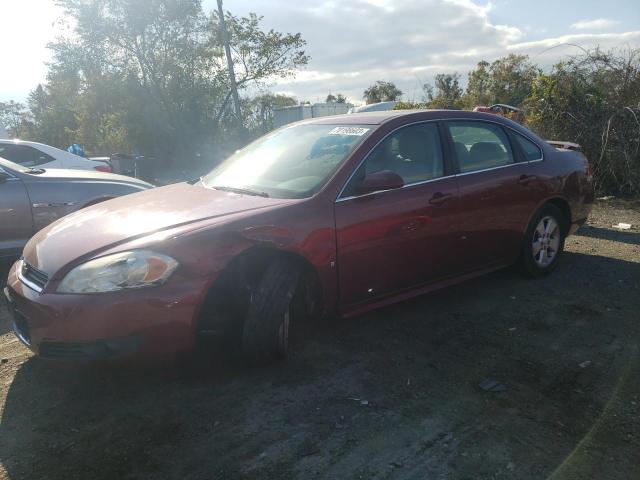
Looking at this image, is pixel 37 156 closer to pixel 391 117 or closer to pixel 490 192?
pixel 391 117

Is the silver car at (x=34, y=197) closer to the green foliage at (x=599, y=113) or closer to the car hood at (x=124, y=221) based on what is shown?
the car hood at (x=124, y=221)

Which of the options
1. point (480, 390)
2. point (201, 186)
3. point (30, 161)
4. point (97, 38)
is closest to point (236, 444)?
point (480, 390)

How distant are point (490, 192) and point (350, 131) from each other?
1295 millimetres

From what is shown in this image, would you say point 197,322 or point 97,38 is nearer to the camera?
point 197,322

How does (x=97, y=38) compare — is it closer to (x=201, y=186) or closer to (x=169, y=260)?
(x=201, y=186)

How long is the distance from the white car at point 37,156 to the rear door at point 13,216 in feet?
6.06

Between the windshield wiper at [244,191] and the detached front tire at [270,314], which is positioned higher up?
the windshield wiper at [244,191]

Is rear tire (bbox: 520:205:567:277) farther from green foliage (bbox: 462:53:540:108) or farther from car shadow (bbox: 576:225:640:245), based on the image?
green foliage (bbox: 462:53:540:108)

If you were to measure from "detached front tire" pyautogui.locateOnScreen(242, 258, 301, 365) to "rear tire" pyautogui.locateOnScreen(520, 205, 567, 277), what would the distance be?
2543 millimetres

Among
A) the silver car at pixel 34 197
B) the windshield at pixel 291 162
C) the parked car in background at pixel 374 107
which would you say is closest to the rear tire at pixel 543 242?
the windshield at pixel 291 162

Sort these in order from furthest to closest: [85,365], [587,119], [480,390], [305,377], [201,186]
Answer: [587,119] → [201,186] → [305,377] → [480,390] → [85,365]

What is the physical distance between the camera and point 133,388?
3.00m

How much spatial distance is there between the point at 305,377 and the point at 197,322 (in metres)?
0.75

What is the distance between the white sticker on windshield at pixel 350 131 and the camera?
3707 millimetres
